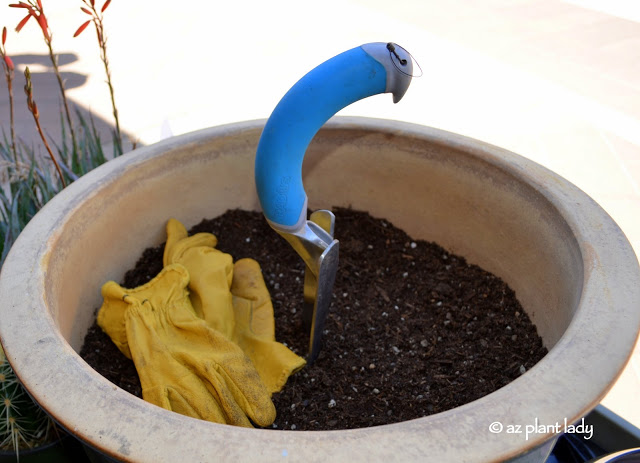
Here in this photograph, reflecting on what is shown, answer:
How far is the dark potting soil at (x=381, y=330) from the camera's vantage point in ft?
3.61

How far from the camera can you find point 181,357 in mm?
1088

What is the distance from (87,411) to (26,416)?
63 cm

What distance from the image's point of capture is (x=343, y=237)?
1506mm

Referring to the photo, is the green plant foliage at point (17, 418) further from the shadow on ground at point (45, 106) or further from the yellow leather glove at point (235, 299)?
the shadow on ground at point (45, 106)

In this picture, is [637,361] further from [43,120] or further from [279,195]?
[43,120]

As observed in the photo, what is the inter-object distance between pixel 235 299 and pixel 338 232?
13.4 inches

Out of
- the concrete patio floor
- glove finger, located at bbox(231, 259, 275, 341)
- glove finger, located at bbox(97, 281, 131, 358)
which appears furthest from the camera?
the concrete patio floor

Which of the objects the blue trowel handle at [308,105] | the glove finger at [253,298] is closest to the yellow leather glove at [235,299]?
Result: the glove finger at [253,298]

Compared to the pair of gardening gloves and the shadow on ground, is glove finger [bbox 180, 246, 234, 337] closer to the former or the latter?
the pair of gardening gloves

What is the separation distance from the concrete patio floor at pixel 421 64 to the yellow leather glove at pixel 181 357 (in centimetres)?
162

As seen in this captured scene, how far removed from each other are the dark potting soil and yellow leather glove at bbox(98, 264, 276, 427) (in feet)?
0.24

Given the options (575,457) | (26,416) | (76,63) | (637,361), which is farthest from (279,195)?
(76,63)

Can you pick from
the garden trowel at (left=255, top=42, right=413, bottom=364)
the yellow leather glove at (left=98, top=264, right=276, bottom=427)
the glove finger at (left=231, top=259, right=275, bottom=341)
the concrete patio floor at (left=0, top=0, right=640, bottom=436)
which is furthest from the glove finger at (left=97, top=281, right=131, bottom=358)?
the concrete patio floor at (left=0, top=0, right=640, bottom=436)

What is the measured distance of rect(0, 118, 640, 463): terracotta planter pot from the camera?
67 cm
